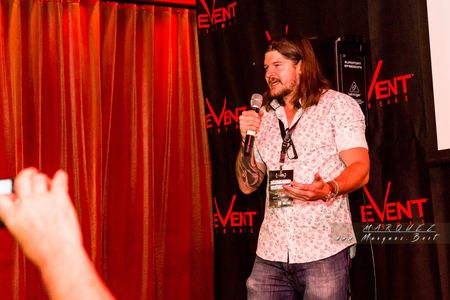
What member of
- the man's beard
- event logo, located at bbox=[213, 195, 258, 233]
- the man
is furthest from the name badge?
event logo, located at bbox=[213, 195, 258, 233]

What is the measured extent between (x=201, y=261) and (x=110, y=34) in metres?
1.66

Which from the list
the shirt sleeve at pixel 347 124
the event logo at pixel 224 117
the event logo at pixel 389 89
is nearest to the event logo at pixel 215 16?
the event logo at pixel 224 117

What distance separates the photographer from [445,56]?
270 centimetres

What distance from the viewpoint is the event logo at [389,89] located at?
3.01 meters

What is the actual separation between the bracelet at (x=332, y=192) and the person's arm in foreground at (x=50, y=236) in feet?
5.78

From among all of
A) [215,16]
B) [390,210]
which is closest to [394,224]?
[390,210]

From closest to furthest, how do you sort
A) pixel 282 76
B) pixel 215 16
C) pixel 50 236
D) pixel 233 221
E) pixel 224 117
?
1. pixel 50 236
2. pixel 282 76
3. pixel 233 221
4. pixel 224 117
5. pixel 215 16

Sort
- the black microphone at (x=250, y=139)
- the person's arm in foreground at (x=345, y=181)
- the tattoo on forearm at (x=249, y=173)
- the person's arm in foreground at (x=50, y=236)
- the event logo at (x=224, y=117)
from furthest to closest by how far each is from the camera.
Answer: the event logo at (x=224, y=117), the tattoo on forearm at (x=249, y=173), the black microphone at (x=250, y=139), the person's arm in foreground at (x=345, y=181), the person's arm in foreground at (x=50, y=236)

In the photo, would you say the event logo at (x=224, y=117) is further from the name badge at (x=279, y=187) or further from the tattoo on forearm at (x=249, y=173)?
the name badge at (x=279, y=187)

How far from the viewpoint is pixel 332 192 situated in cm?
245

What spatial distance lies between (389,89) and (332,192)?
0.85 metres

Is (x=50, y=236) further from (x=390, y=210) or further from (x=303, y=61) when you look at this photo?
(x=390, y=210)

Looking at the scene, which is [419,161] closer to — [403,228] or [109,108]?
[403,228]

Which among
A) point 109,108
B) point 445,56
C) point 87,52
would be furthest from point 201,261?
point 445,56
